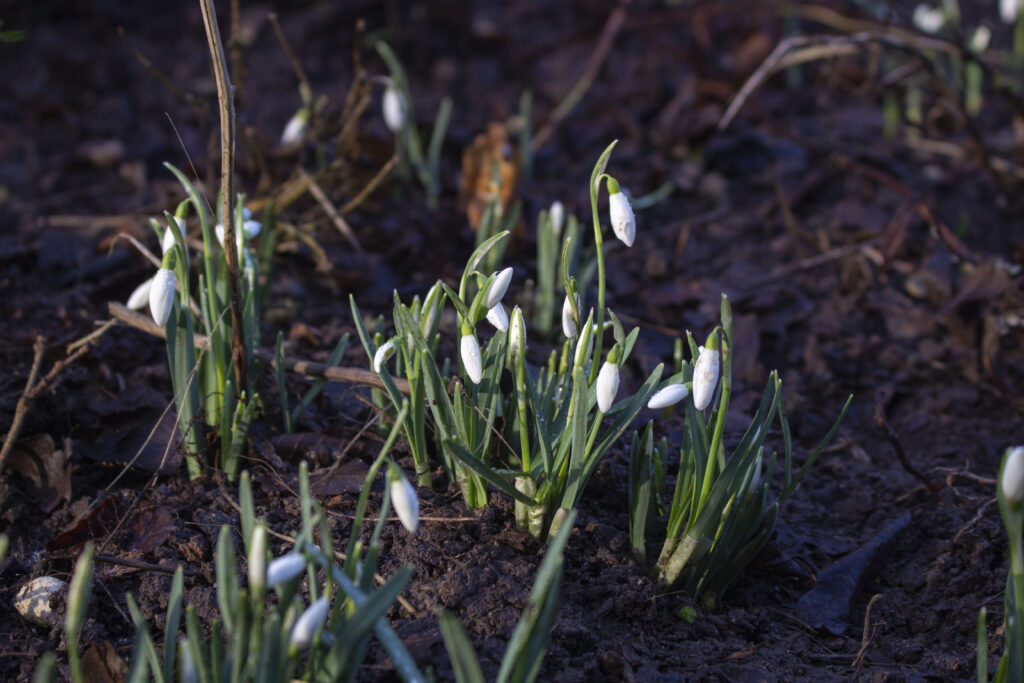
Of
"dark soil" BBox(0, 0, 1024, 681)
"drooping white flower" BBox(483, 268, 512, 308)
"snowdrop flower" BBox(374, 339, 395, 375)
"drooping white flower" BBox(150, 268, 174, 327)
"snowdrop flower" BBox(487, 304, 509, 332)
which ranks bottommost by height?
"dark soil" BBox(0, 0, 1024, 681)

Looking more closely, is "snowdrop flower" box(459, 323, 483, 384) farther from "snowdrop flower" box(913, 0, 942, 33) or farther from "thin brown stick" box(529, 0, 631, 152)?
"snowdrop flower" box(913, 0, 942, 33)

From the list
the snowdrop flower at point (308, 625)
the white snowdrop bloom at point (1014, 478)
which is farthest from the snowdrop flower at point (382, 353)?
the white snowdrop bloom at point (1014, 478)

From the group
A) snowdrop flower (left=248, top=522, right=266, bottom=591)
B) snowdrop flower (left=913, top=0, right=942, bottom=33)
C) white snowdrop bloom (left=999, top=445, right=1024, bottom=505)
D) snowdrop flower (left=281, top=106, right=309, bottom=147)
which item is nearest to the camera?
snowdrop flower (left=248, top=522, right=266, bottom=591)

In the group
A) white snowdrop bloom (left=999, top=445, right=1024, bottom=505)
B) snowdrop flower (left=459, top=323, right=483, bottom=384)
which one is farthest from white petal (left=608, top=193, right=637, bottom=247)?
white snowdrop bloom (left=999, top=445, right=1024, bottom=505)

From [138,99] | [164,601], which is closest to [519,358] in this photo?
[164,601]

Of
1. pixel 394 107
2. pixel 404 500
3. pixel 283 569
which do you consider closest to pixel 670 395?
pixel 404 500

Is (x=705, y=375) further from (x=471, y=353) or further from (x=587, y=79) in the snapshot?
(x=587, y=79)

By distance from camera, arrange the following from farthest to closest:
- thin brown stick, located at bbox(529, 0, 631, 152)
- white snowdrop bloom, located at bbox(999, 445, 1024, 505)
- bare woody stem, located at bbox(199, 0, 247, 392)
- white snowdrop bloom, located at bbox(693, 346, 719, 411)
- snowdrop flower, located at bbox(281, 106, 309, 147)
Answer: thin brown stick, located at bbox(529, 0, 631, 152), snowdrop flower, located at bbox(281, 106, 309, 147), bare woody stem, located at bbox(199, 0, 247, 392), white snowdrop bloom, located at bbox(693, 346, 719, 411), white snowdrop bloom, located at bbox(999, 445, 1024, 505)

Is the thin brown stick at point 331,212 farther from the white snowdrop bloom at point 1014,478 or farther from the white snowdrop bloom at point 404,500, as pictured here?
the white snowdrop bloom at point 1014,478
